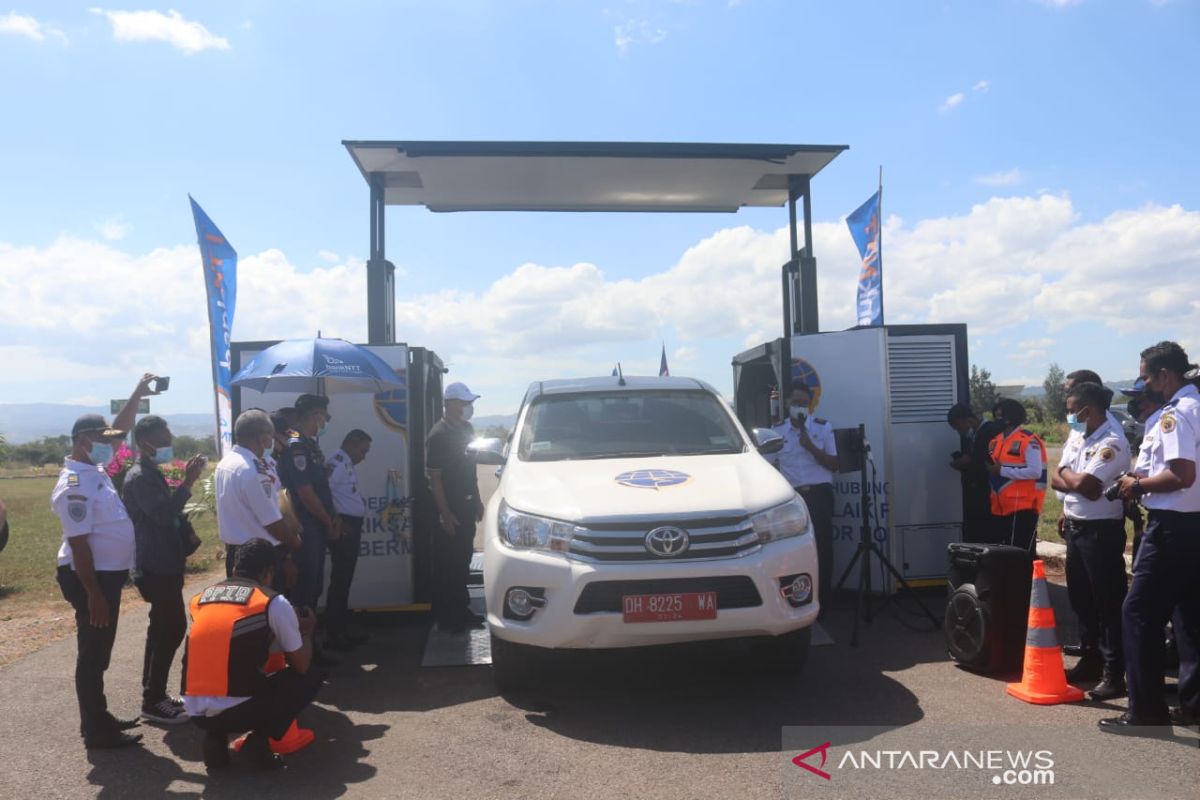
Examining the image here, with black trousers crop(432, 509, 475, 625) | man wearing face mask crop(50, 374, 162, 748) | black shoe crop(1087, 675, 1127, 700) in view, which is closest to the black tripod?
black shoe crop(1087, 675, 1127, 700)

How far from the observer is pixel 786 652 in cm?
586

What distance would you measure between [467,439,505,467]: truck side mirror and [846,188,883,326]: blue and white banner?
585cm

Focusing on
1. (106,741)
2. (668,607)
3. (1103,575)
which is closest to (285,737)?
(106,741)

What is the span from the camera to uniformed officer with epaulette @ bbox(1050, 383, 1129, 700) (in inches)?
220

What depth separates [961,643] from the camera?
6348 mm

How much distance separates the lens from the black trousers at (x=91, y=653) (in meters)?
5.10

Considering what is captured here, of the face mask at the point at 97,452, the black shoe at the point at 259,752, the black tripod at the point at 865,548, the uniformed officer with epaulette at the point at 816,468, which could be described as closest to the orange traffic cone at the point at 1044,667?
the black tripod at the point at 865,548

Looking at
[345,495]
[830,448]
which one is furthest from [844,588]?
[345,495]

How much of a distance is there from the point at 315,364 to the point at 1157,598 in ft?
18.8

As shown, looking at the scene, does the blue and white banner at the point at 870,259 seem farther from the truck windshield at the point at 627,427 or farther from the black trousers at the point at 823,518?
the truck windshield at the point at 627,427

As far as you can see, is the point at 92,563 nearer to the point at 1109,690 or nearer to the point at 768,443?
the point at 768,443

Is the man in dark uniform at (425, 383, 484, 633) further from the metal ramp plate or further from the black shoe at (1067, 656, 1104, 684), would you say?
the black shoe at (1067, 656, 1104, 684)

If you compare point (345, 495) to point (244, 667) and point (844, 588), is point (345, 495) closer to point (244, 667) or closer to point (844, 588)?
point (244, 667)

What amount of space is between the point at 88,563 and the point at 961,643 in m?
5.52
